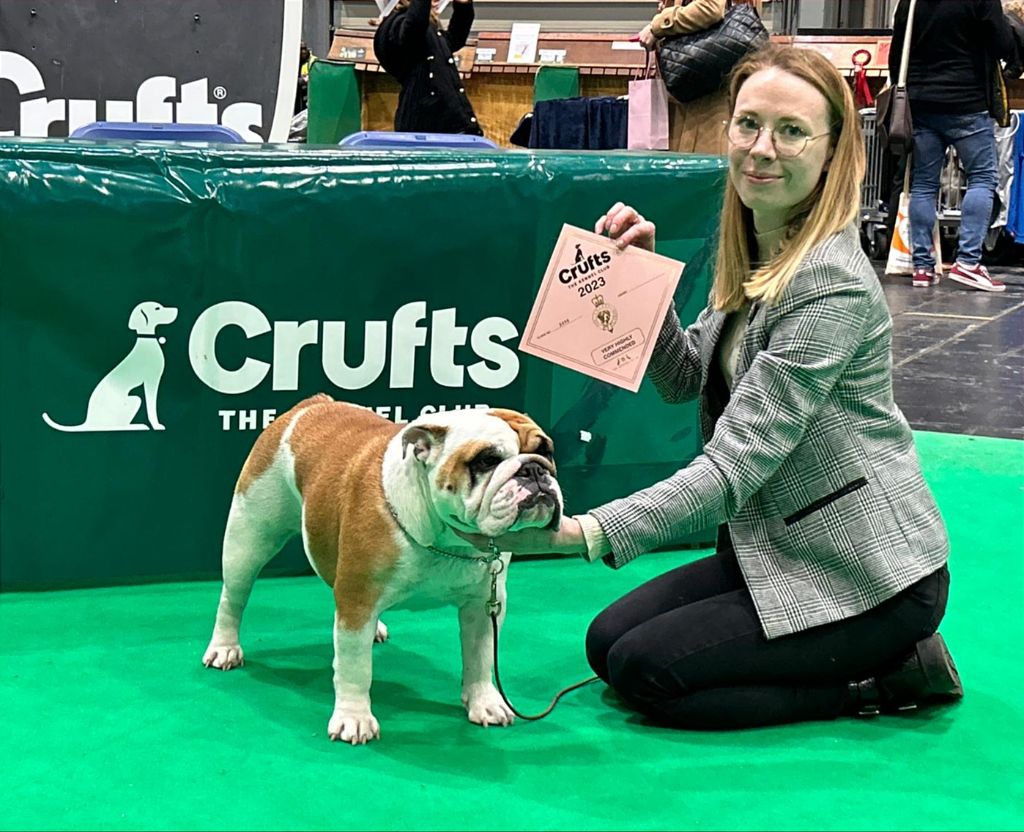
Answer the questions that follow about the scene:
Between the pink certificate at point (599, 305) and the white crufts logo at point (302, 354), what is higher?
the pink certificate at point (599, 305)

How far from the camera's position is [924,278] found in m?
10.3

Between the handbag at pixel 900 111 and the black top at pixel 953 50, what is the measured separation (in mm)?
75

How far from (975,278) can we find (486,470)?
861 cm

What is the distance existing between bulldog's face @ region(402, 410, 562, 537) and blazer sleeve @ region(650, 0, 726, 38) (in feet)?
11.0

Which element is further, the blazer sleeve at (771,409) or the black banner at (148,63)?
the black banner at (148,63)

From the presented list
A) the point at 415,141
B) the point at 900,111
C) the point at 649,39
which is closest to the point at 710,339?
the point at 415,141

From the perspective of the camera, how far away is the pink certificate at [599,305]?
3.01 meters

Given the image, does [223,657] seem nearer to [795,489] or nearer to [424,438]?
[424,438]

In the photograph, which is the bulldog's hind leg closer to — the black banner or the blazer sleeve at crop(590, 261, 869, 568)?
the blazer sleeve at crop(590, 261, 869, 568)

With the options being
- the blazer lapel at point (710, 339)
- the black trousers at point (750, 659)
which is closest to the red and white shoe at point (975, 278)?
the blazer lapel at point (710, 339)

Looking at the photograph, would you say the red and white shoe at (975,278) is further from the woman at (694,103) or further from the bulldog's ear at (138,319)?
the bulldog's ear at (138,319)

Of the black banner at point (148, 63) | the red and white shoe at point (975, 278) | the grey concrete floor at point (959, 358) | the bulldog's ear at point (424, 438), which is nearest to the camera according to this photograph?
the bulldog's ear at point (424, 438)

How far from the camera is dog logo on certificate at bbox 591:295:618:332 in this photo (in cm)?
301

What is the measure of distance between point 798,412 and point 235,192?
177 cm
